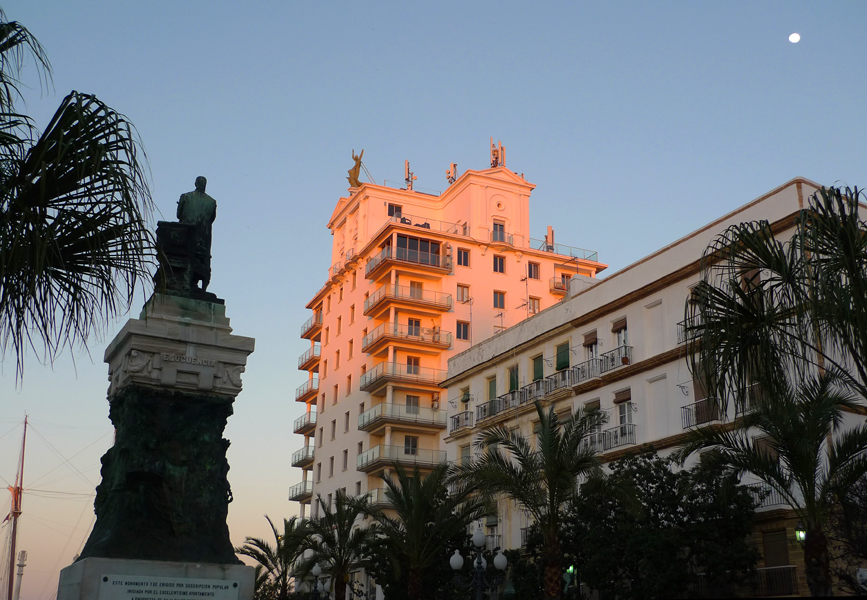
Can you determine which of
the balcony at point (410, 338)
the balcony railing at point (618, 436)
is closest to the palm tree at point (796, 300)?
the balcony railing at point (618, 436)

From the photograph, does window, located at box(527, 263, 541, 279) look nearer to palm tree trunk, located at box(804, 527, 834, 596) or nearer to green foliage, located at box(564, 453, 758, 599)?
green foliage, located at box(564, 453, 758, 599)

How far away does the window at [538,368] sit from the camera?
4438 centimetres

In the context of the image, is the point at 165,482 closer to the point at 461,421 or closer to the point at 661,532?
the point at 661,532

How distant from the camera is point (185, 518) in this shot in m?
12.2

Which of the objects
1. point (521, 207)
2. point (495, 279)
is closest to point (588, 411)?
point (495, 279)

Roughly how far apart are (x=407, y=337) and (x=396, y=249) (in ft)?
18.6

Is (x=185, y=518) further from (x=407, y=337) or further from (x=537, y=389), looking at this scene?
(x=407, y=337)

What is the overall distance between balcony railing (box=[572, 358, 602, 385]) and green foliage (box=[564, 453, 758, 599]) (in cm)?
955

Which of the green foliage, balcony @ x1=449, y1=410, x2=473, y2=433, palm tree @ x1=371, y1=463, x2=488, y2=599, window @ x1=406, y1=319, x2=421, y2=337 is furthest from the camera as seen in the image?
window @ x1=406, y1=319, x2=421, y2=337

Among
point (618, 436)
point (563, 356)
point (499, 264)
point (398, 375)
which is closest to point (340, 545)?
point (618, 436)

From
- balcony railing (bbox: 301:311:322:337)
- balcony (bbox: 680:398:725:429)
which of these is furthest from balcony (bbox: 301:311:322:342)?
balcony (bbox: 680:398:725:429)

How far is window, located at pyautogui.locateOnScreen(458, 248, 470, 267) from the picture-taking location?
62688mm

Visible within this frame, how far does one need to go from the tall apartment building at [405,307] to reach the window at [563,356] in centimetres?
1629

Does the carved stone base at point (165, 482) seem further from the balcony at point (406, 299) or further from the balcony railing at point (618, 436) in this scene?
the balcony at point (406, 299)
